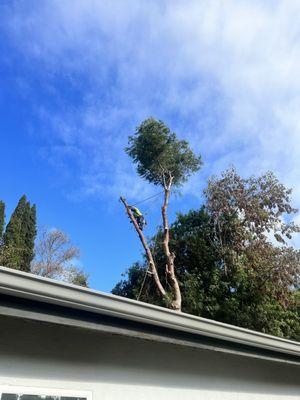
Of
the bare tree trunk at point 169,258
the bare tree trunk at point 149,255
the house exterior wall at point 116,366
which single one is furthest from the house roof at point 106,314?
the bare tree trunk at point 149,255

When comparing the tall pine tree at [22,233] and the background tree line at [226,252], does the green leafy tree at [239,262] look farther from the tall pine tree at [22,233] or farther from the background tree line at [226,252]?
the tall pine tree at [22,233]

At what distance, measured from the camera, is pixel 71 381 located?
2.96m

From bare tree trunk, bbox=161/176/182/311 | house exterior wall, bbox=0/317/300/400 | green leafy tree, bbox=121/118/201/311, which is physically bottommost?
house exterior wall, bbox=0/317/300/400

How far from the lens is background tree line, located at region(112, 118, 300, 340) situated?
15.7 metres

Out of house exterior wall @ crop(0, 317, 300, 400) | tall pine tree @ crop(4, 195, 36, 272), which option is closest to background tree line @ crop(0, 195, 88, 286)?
tall pine tree @ crop(4, 195, 36, 272)

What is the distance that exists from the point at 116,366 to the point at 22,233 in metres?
20.4

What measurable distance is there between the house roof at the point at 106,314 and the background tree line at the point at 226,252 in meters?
12.2

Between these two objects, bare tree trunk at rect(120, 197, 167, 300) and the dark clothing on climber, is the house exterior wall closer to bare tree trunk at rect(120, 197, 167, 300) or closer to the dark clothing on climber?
bare tree trunk at rect(120, 197, 167, 300)

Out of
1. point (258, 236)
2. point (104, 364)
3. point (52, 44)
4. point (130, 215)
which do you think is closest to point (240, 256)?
point (258, 236)

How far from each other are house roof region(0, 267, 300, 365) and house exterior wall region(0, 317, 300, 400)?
154 mm

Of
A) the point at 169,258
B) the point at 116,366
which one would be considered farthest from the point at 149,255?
the point at 116,366

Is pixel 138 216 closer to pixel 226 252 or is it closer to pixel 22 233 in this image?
pixel 226 252

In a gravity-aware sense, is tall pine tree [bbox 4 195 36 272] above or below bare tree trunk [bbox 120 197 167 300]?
above

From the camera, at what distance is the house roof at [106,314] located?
2.41 m
